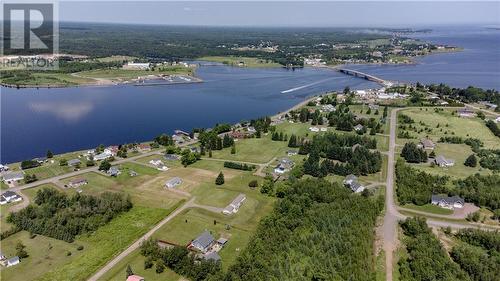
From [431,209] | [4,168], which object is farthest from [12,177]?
[431,209]

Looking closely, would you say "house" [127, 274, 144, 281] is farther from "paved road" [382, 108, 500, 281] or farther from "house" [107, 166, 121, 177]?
"house" [107, 166, 121, 177]

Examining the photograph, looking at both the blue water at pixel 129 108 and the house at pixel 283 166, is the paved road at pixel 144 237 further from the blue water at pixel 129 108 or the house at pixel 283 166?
the blue water at pixel 129 108

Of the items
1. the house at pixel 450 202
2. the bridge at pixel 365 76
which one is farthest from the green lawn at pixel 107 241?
the bridge at pixel 365 76

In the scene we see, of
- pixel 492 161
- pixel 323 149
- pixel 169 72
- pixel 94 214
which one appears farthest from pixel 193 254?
pixel 169 72

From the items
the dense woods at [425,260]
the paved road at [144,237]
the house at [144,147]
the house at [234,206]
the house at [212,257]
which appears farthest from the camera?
the house at [144,147]

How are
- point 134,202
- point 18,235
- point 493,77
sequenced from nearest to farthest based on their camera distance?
point 18,235 < point 134,202 < point 493,77

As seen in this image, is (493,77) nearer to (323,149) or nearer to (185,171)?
(323,149)

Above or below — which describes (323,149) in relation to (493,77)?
below
